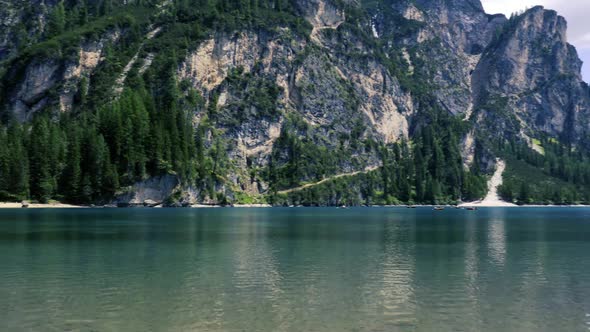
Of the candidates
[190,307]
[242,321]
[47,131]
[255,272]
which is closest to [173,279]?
[255,272]

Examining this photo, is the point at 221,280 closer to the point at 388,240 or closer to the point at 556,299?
the point at 556,299

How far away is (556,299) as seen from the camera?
126 ft

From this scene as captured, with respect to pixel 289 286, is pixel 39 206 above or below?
above

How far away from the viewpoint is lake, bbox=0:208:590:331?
103ft

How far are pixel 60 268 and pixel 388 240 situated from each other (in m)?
48.6

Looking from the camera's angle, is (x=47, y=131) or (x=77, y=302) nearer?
(x=77, y=302)

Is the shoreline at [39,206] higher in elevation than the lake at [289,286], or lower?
higher

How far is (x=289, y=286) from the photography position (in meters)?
42.4

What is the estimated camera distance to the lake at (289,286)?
103 feet

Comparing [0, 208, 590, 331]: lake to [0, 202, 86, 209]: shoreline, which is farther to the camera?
[0, 202, 86, 209]: shoreline

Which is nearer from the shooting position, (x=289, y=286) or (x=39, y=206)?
(x=289, y=286)

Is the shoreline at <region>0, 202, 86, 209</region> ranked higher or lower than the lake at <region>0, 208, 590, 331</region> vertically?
higher

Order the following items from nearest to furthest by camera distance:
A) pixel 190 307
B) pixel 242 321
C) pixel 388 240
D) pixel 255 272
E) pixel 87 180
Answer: pixel 242 321
pixel 190 307
pixel 255 272
pixel 388 240
pixel 87 180

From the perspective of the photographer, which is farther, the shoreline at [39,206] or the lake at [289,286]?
the shoreline at [39,206]
